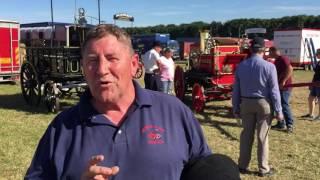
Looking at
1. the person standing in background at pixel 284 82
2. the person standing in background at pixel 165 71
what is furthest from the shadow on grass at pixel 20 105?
the person standing in background at pixel 284 82

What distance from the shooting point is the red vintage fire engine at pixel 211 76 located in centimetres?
1242

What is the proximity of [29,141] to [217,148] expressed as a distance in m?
3.28

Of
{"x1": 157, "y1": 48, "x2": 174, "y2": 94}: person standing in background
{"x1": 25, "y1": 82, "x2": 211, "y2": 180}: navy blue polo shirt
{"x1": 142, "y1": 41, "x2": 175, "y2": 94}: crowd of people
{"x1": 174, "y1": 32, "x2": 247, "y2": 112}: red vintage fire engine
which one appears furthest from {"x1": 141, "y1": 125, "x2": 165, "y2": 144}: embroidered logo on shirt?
{"x1": 174, "y1": 32, "x2": 247, "y2": 112}: red vintage fire engine

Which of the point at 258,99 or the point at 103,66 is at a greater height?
the point at 103,66

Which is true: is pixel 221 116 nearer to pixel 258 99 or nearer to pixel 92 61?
pixel 258 99

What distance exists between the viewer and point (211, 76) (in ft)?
43.1

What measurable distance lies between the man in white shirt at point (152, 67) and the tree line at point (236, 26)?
66902 millimetres

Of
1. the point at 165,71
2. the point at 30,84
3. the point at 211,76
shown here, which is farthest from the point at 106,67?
the point at 30,84

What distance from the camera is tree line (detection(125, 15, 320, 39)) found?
84.2 m

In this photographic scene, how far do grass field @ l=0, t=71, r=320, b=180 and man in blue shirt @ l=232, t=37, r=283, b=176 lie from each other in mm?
409

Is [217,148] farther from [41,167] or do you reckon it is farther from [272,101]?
[41,167]

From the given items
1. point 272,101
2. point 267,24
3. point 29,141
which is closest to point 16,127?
point 29,141

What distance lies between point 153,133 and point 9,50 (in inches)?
701

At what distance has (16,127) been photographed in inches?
397
